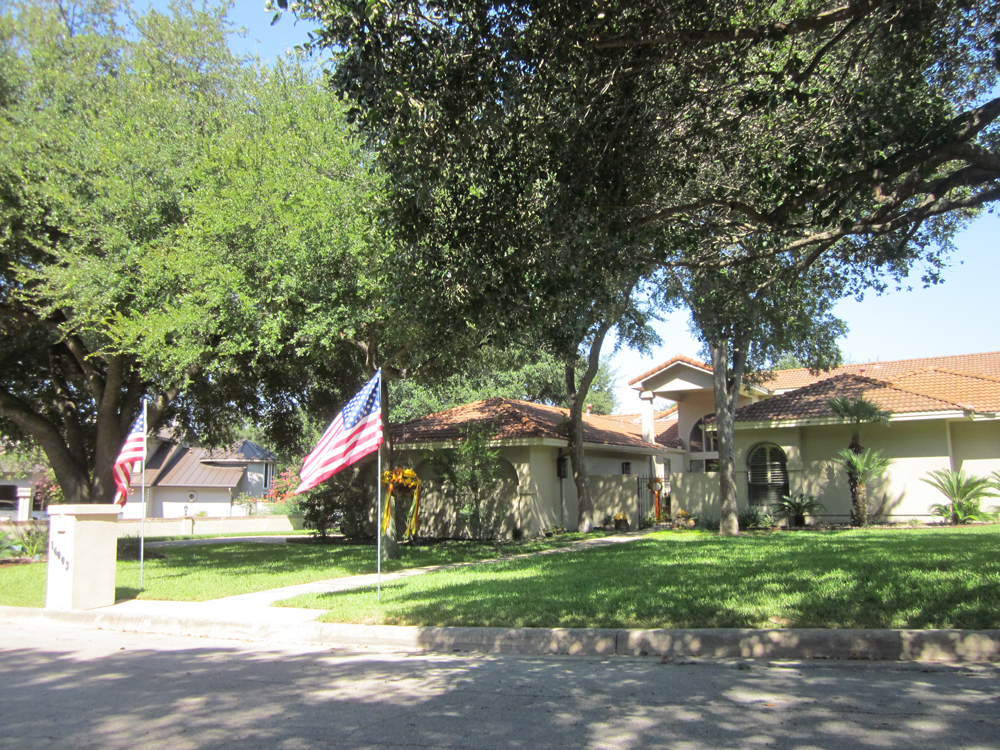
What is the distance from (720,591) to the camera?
9.70m

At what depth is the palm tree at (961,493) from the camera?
21.0 metres

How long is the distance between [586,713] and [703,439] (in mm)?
26701

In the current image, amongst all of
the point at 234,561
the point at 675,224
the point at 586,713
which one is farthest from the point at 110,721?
the point at 234,561

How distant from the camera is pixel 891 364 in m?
28.1

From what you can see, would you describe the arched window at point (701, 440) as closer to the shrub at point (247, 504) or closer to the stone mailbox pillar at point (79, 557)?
the stone mailbox pillar at point (79, 557)

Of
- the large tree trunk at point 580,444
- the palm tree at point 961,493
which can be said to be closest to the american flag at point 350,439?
the large tree trunk at point 580,444

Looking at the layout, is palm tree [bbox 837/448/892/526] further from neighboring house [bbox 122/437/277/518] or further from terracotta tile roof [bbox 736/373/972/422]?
neighboring house [bbox 122/437/277/518]

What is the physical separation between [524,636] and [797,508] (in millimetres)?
16836

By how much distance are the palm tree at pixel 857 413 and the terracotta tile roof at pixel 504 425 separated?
7.61m

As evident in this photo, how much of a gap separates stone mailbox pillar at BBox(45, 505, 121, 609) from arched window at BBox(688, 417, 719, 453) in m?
23.2

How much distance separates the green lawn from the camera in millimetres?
8148

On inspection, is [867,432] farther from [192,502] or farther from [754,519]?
[192,502]

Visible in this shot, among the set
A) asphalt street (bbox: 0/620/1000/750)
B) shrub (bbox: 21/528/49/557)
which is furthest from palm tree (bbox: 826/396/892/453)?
shrub (bbox: 21/528/49/557)

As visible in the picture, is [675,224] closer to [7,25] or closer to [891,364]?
[7,25]
